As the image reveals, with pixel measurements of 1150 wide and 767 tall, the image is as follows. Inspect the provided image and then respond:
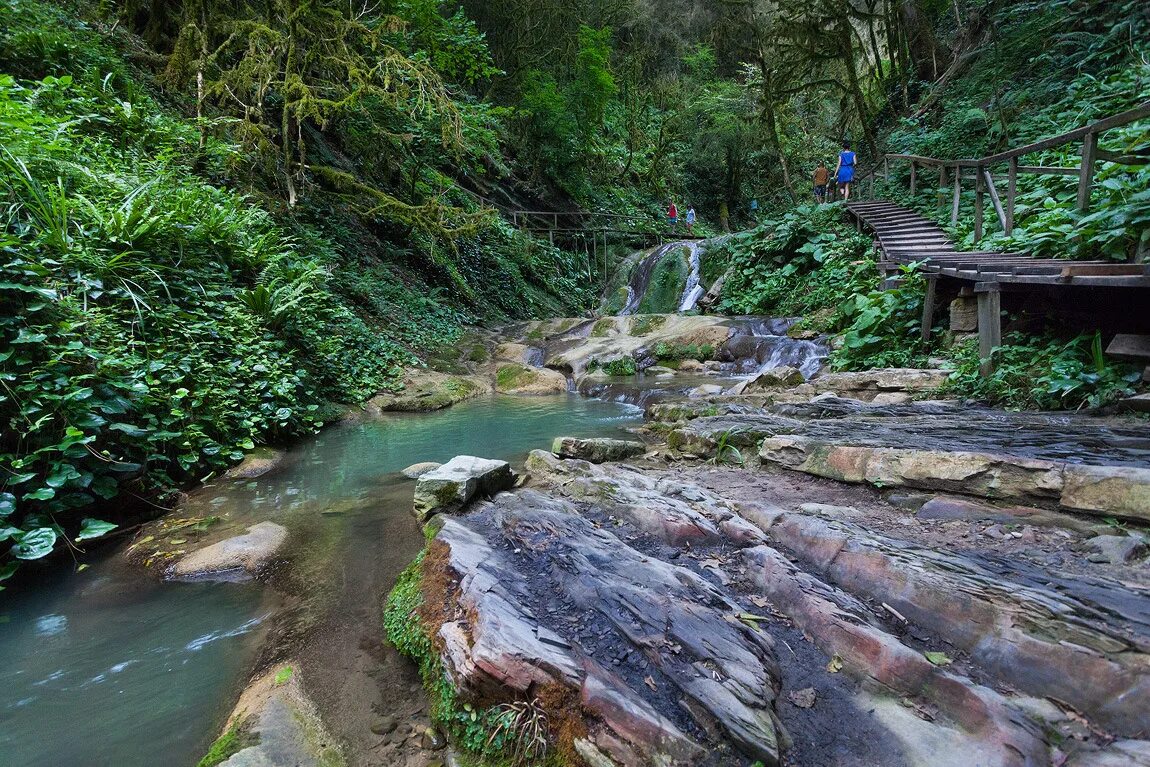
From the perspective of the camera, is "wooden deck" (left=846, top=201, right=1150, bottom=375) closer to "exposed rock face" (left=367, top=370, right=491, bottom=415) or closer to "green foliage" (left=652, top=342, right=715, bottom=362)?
"green foliage" (left=652, top=342, right=715, bottom=362)

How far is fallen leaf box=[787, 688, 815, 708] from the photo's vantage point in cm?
190

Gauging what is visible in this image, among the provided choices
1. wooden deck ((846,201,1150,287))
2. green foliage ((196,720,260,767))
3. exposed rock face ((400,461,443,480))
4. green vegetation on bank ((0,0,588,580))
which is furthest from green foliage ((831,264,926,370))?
green foliage ((196,720,260,767))

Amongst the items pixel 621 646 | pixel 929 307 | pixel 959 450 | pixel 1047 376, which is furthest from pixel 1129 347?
pixel 621 646

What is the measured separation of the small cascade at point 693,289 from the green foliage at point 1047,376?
1046 cm

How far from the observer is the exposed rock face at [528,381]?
10727 mm

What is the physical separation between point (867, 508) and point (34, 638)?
4.93 m

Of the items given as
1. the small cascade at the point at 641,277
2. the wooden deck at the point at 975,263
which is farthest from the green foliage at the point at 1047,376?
the small cascade at the point at 641,277

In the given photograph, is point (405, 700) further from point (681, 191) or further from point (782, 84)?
point (681, 191)

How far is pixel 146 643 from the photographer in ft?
9.47

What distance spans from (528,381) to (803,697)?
9227 millimetres

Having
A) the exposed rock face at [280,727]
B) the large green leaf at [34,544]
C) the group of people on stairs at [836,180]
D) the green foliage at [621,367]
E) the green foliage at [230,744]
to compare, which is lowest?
the green foliage at [621,367]

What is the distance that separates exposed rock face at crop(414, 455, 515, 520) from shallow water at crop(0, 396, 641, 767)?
35 centimetres

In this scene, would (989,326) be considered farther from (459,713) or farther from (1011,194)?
(459,713)

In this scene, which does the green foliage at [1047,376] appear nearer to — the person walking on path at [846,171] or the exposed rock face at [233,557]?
the exposed rock face at [233,557]
